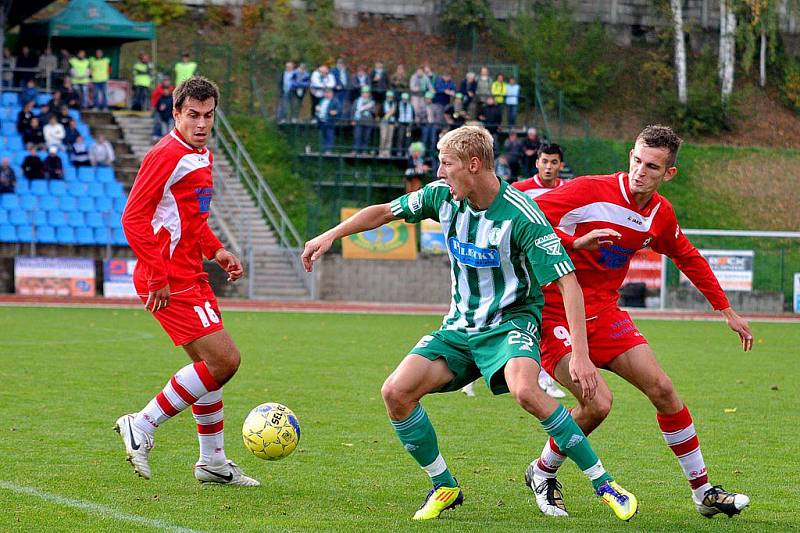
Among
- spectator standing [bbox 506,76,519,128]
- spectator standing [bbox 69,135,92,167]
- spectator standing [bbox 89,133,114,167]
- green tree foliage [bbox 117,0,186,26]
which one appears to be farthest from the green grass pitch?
green tree foliage [bbox 117,0,186,26]

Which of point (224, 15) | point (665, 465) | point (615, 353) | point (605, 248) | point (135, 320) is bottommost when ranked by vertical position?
point (135, 320)

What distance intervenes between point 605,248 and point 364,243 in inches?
841

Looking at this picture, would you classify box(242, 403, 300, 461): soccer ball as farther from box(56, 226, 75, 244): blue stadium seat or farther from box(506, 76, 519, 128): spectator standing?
box(506, 76, 519, 128): spectator standing

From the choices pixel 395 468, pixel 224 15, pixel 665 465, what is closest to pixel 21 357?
pixel 395 468

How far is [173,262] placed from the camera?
685 centimetres

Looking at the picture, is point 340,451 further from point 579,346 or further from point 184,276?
point 579,346

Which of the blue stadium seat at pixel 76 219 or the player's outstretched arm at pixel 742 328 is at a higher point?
the player's outstretched arm at pixel 742 328

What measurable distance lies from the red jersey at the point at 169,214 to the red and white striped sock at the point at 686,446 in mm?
2704

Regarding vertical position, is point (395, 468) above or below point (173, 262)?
below

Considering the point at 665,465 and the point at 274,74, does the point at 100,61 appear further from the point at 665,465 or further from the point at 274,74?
the point at 665,465

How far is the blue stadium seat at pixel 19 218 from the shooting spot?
86.1 feet

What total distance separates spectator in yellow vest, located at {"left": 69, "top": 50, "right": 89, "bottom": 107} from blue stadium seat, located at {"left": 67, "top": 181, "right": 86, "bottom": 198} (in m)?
3.97

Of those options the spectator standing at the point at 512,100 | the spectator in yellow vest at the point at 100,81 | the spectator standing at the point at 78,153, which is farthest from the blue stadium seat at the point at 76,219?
the spectator standing at the point at 512,100

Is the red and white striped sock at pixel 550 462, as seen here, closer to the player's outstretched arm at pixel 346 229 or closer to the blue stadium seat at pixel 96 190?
the player's outstretched arm at pixel 346 229
